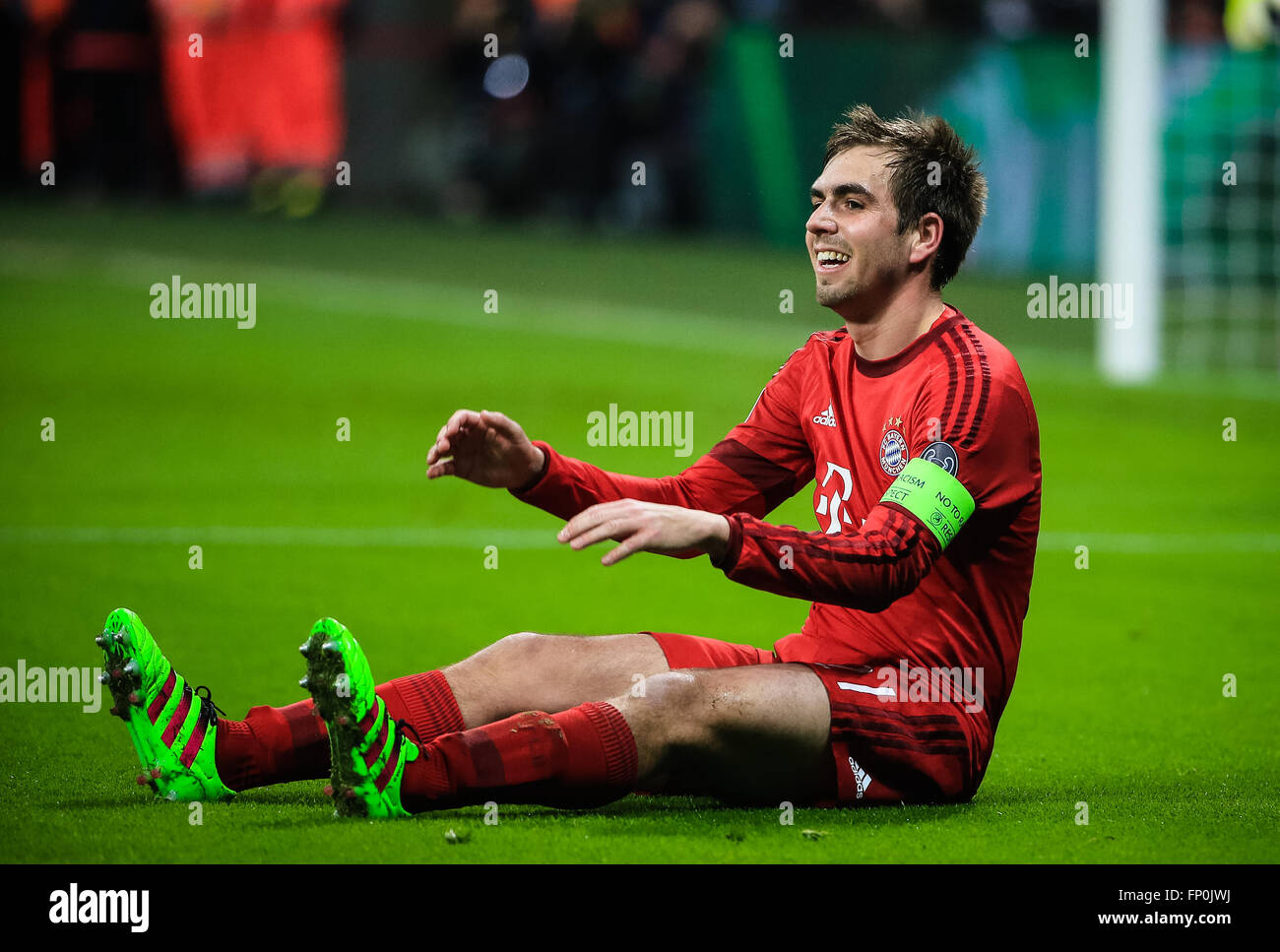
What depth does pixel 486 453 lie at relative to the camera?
4859 millimetres

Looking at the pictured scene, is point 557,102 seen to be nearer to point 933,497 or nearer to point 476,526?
point 476,526

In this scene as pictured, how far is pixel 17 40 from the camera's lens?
2234cm

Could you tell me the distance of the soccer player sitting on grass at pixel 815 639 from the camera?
4180 millimetres

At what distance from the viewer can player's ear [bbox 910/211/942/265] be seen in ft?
15.5

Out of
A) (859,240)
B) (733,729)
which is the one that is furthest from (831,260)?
(733,729)

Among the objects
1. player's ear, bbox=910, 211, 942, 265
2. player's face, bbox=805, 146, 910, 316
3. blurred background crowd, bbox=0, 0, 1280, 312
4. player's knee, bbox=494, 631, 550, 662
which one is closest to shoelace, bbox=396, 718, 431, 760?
player's knee, bbox=494, 631, 550, 662

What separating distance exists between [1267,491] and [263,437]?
653 cm

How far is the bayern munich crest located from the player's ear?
463mm

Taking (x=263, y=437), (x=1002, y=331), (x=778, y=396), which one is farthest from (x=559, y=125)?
(x=778, y=396)

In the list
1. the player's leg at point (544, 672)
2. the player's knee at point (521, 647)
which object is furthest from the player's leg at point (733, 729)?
the player's knee at point (521, 647)

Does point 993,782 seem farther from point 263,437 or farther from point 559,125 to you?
point 559,125

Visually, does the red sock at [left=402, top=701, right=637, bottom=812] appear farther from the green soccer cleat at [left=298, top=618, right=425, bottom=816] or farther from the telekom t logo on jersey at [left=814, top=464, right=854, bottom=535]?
the telekom t logo on jersey at [left=814, top=464, right=854, bottom=535]

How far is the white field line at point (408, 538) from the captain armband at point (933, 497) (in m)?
5.50

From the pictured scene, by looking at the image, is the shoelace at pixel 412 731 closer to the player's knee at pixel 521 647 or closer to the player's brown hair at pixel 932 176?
the player's knee at pixel 521 647
